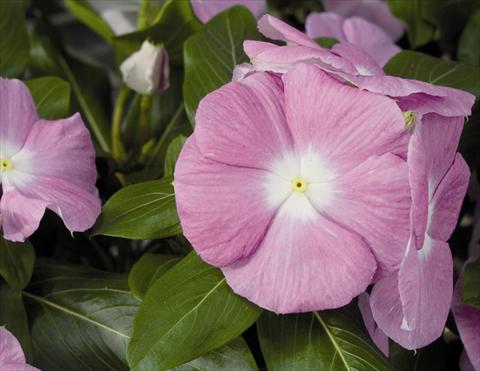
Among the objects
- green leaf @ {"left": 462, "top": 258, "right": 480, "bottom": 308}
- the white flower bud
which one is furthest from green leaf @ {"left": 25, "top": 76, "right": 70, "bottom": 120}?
green leaf @ {"left": 462, "top": 258, "right": 480, "bottom": 308}

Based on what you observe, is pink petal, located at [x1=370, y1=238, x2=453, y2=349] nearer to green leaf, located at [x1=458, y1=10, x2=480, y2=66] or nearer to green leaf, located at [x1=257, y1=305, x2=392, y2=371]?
green leaf, located at [x1=257, y1=305, x2=392, y2=371]

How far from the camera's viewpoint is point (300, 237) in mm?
507

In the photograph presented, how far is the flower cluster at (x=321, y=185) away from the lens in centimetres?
49

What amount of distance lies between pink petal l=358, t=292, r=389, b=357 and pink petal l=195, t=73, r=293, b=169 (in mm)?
135

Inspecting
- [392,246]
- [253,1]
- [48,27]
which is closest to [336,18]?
[253,1]

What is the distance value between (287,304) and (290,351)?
0.09 m

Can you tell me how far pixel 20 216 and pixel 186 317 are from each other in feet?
0.46

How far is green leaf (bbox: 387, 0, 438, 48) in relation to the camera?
923 millimetres

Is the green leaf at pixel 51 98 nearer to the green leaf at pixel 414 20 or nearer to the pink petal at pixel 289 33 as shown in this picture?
the pink petal at pixel 289 33

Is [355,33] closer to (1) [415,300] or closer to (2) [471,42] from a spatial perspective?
(2) [471,42]

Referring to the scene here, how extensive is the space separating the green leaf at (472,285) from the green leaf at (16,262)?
35 cm

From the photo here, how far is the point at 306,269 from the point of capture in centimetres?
50

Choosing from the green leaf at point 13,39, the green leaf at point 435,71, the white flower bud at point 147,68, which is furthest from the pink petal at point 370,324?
the green leaf at point 13,39

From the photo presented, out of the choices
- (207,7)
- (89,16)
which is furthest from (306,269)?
(89,16)
